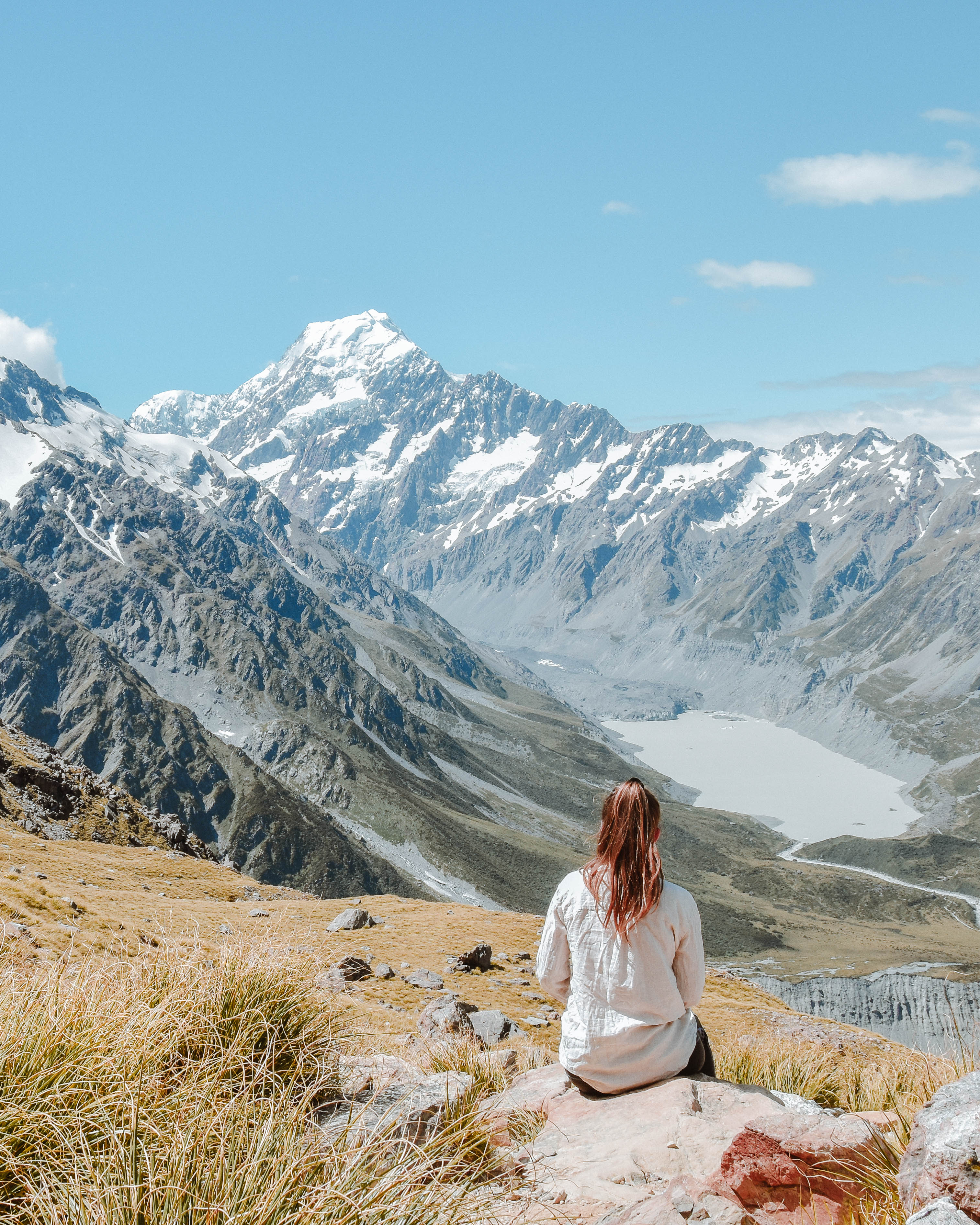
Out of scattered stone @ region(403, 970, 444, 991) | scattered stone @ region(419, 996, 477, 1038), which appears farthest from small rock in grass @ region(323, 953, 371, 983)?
scattered stone @ region(419, 996, 477, 1038)

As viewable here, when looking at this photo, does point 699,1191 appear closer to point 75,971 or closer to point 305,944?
→ point 75,971

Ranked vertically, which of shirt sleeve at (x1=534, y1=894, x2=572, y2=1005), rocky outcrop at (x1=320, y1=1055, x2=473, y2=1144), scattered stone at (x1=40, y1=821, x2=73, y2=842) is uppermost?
shirt sleeve at (x1=534, y1=894, x2=572, y2=1005)

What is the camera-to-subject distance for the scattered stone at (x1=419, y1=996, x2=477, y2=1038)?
50.4ft

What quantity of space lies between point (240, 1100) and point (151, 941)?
1421 cm

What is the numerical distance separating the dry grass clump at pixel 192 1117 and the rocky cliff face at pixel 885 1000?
433 ft

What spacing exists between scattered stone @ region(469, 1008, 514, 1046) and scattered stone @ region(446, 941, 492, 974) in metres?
8.49

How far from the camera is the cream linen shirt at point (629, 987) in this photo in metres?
7.68

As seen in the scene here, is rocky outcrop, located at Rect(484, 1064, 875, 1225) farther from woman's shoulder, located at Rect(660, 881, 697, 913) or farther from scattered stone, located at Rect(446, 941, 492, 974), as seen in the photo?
scattered stone, located at Rect(446, 941, 492, 974)

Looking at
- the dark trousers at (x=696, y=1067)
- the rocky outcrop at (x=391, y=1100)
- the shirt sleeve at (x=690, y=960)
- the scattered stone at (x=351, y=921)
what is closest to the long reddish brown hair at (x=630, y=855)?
the shirt sleeve at (x=690, y=960)

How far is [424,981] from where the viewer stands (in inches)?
874

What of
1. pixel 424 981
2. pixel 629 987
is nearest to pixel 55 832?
pixel 424 981

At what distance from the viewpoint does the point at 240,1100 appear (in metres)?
6.37

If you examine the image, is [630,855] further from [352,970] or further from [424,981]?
[424,981]

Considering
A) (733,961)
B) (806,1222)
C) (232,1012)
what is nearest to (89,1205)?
(232,1012)
